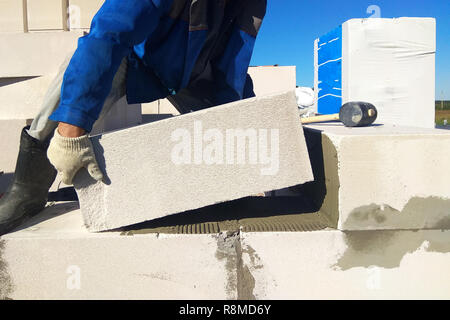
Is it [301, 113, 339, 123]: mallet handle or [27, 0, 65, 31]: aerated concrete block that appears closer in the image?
[301, 113, 339, 123]: mallet handle

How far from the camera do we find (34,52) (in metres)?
2.93

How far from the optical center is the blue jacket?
1345mm

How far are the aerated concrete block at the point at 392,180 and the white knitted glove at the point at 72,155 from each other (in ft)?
3.37

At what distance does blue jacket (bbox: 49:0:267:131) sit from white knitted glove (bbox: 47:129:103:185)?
7 cm

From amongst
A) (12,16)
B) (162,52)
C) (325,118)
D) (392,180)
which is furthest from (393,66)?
(12,16)

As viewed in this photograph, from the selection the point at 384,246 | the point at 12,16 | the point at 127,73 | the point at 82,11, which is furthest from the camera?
the point at 82,11

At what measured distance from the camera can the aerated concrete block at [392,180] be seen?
1388mm

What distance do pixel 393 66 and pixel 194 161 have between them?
143 inches

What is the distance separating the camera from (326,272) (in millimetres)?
1456

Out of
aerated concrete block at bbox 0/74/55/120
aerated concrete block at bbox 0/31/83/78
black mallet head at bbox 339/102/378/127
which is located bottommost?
black mallet head at bbox 339/102/378/127

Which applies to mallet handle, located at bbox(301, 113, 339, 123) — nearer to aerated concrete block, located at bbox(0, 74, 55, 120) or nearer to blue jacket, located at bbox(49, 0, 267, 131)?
blue jacket, located at bbox(49, 0, 267, 131)

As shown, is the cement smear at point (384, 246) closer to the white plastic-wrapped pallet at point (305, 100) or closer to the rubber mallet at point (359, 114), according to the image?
the rubber mallet at point (359, 114)

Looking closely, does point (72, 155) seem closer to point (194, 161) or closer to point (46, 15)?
point (194, 161)

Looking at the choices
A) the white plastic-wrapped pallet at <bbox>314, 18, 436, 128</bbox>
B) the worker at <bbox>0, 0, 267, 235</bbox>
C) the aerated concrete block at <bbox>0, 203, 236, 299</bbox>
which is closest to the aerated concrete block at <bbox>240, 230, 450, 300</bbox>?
the aerated concrete block at <bbox>0, 203, 236, 299</bbox>
